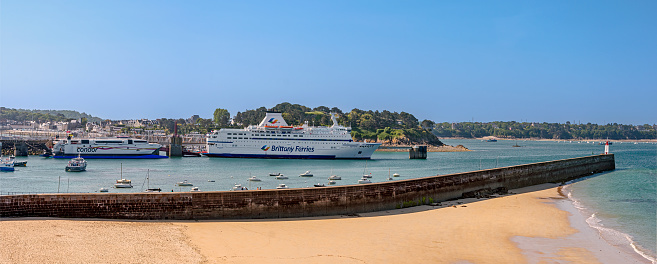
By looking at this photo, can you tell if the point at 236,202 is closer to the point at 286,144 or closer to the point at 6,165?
the point at 6,165

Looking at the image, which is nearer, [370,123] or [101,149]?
[101,149]

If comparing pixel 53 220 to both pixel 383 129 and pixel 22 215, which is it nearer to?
pixel 22 215

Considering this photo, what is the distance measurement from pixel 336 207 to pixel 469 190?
8594mm

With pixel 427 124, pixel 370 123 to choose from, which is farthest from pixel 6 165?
pixel 427 124

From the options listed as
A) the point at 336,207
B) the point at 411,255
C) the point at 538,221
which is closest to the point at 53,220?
the point at 336,207

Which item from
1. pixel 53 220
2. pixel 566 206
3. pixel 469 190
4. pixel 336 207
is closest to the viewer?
pixel 53 220

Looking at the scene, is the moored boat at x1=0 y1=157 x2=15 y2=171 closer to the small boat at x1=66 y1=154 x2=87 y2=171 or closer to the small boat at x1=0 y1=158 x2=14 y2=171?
the small boat at x1=0 y1=158 x2=14 y2=171

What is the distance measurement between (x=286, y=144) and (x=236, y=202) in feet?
161

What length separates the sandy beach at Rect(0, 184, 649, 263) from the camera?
10.2 m

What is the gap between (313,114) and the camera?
14888cm

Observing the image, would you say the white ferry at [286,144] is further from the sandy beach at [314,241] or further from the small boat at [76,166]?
the sandy beach at [314,241]

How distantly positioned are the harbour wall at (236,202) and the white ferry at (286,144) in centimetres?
4246

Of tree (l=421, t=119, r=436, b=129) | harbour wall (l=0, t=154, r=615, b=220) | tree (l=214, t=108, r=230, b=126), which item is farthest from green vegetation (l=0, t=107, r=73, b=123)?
harbour wall (l=0, t=154, r=615, b=220)

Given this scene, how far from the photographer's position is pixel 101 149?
5997 centimetres
